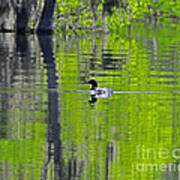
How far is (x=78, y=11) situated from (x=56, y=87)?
3114cm

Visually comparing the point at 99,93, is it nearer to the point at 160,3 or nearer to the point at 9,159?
the point at 9,159

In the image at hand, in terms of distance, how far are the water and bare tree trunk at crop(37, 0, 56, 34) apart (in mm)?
19628

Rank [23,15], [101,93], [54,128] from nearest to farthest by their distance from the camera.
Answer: [54,128] → [101,93] → [23,15]

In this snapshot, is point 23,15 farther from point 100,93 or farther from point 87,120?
point 87,120

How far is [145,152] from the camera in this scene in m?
11.4

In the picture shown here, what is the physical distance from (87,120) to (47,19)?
32514 mm

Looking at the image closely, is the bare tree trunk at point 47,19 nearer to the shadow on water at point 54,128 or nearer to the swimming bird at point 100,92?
the shadow on water at point 54,128

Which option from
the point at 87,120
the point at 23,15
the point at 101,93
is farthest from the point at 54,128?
the point at 23,15

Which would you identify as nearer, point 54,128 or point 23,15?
point 54,128

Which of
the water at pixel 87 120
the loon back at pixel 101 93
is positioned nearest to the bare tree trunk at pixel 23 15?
the water at pixel 87 120

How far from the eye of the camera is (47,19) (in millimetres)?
46500

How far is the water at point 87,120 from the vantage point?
10.4 m

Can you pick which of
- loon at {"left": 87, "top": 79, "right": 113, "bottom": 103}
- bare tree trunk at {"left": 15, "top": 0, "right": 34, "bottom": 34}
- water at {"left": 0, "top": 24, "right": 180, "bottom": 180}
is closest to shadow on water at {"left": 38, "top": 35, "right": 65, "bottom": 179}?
water at {"left": 0, "top": 24, "right": 180, "bottom": 180}

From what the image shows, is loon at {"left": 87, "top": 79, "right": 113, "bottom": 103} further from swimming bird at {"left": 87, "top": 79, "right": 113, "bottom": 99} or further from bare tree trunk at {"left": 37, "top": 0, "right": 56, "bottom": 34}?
bare tree trunk at {"left": 37, "top": 0, "right": 56, "bottom": 34}
